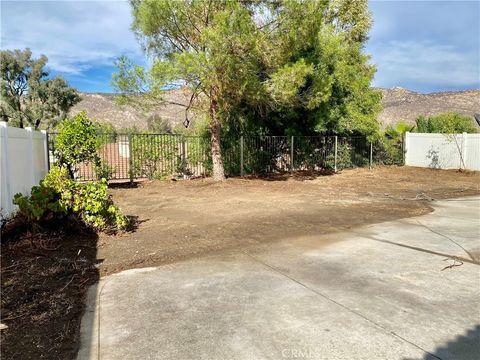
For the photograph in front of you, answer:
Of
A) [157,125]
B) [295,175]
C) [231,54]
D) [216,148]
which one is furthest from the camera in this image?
[157,125]

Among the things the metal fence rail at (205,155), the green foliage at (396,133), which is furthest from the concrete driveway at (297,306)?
the green foliage at (396,133)

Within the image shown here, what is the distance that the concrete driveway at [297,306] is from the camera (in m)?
2.93

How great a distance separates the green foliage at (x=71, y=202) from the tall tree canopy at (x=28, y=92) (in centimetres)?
3211

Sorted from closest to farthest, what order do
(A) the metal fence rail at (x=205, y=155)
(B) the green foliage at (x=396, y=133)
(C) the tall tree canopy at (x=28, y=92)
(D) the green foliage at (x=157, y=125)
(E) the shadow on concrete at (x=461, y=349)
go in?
(E) the shadow on concrete at (x=461, y=349) < (A) the metal fence rail at (x=205, y=155) < (B) the green foliage at (x=396, y=133) < (C) the tall tree canopy at (x=28, y=92) < (D) the green foliage at (x=157, y=125)

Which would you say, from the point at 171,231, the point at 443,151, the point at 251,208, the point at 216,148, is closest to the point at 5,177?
the point at 171,231

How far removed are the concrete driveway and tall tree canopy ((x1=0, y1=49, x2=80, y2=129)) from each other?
1373 inches

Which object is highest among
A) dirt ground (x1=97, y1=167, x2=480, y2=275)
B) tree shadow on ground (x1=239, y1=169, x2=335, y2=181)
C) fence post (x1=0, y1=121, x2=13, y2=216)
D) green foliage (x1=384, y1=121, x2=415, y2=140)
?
green foliage (x1=384, y1=121, x2=415, y2=140)

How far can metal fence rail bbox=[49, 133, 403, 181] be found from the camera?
14.6 meters

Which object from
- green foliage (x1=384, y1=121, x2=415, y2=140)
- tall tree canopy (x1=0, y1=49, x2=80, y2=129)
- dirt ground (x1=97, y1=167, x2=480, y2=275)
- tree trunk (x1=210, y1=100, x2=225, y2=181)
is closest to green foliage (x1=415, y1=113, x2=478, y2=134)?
green foliage (x1=384, y1=121, x2=415, y2=140)

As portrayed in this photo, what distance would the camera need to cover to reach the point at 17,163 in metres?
7.12

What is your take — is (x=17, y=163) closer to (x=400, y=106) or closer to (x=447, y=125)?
(x=447, y=125)

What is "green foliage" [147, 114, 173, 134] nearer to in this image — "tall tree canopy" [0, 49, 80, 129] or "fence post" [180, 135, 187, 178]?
"tall tree canopy" [0, 49, 80, 129]

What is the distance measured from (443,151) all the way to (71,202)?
18.1 meters

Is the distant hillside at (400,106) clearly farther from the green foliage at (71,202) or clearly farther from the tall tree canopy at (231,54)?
the green foliage at (71,202)
